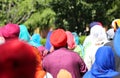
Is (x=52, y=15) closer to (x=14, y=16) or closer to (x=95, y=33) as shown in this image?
(x=14, y=16)

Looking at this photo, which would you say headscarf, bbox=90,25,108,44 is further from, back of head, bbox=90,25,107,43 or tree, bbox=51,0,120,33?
tree, bbox=51,0,120,33

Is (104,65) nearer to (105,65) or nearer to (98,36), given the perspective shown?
(105,65)

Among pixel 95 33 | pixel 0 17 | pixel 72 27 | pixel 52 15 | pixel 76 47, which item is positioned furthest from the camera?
pixel 72 27

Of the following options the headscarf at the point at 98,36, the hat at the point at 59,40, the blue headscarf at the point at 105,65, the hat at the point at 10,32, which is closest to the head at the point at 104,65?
the blue headscarf at the point at 105,65

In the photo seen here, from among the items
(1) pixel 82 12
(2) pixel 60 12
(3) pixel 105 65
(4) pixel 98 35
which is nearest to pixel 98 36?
(4) pixel 98 35

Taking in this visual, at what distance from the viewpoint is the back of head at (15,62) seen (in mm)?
1685

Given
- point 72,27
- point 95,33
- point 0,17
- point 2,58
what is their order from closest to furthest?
point 2,58 < point 95,33 < point 0,17 < point 72,27

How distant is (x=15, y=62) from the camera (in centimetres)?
169

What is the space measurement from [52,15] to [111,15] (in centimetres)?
607

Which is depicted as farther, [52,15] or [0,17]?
[52,15]

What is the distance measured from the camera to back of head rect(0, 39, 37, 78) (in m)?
1.68

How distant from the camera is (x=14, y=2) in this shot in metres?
23.9

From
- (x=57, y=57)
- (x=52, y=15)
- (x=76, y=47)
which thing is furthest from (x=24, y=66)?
(x=52, y=15)

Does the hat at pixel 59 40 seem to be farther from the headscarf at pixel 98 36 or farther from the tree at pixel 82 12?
the tree at pixel 82 12
